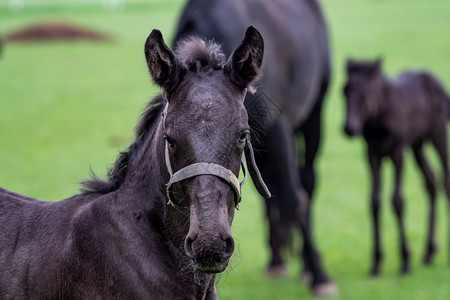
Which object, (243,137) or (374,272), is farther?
(374,272)

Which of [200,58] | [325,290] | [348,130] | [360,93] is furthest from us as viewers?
[360,93]

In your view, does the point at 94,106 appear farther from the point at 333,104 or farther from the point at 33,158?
the point at 333,104

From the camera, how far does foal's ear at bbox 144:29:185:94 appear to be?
3.65 meters

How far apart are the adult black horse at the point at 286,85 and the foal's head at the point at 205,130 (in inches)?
106

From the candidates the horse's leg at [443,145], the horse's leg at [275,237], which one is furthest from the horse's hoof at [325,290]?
the horse's leg at [443,145]

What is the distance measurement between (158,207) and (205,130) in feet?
1.86

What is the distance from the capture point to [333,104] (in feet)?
67.3

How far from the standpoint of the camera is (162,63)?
147 inches

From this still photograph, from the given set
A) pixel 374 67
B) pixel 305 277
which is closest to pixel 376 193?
pixel 305 277

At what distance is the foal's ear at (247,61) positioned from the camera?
12.3ft

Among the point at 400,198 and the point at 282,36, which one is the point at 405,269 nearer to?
the point at 400,198

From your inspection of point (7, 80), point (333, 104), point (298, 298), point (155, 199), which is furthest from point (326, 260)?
point (7, 80)

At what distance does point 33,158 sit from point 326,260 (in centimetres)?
773

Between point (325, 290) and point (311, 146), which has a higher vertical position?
point (311, 146)
